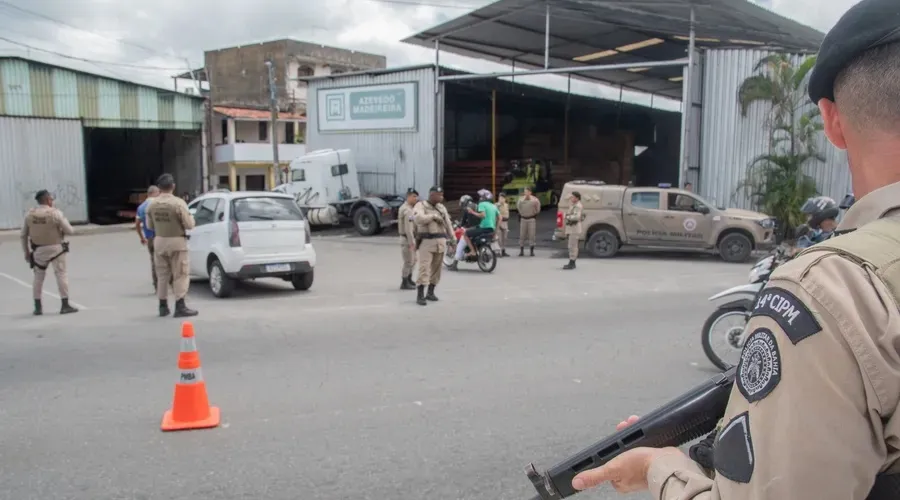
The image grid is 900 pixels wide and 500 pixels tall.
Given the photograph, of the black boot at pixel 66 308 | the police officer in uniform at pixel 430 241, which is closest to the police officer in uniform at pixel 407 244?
the police officer in uniform at pixel 430 241

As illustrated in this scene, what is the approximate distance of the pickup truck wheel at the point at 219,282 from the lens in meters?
11.0

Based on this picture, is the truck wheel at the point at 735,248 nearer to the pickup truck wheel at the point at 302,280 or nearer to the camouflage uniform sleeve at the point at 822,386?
the pickup truck wheel at the point at 302,280

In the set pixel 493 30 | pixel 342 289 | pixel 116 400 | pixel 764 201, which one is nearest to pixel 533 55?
pixel 493 30

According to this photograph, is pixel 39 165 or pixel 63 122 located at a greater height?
pixel 63 122

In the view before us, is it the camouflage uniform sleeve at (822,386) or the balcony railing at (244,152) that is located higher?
the balcony railing at (244,152)

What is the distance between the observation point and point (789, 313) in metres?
1.05

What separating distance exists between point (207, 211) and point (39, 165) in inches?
677

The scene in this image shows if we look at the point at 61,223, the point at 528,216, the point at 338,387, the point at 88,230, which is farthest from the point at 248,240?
the point at 88,230

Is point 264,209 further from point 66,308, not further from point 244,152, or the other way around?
point 244,152

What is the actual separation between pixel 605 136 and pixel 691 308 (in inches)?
1195

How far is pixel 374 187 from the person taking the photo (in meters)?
26.5

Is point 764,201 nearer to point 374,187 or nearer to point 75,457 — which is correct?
point 374,187

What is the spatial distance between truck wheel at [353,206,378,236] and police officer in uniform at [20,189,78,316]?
44.3ft

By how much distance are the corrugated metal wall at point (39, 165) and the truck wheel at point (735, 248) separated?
21.4 meters
